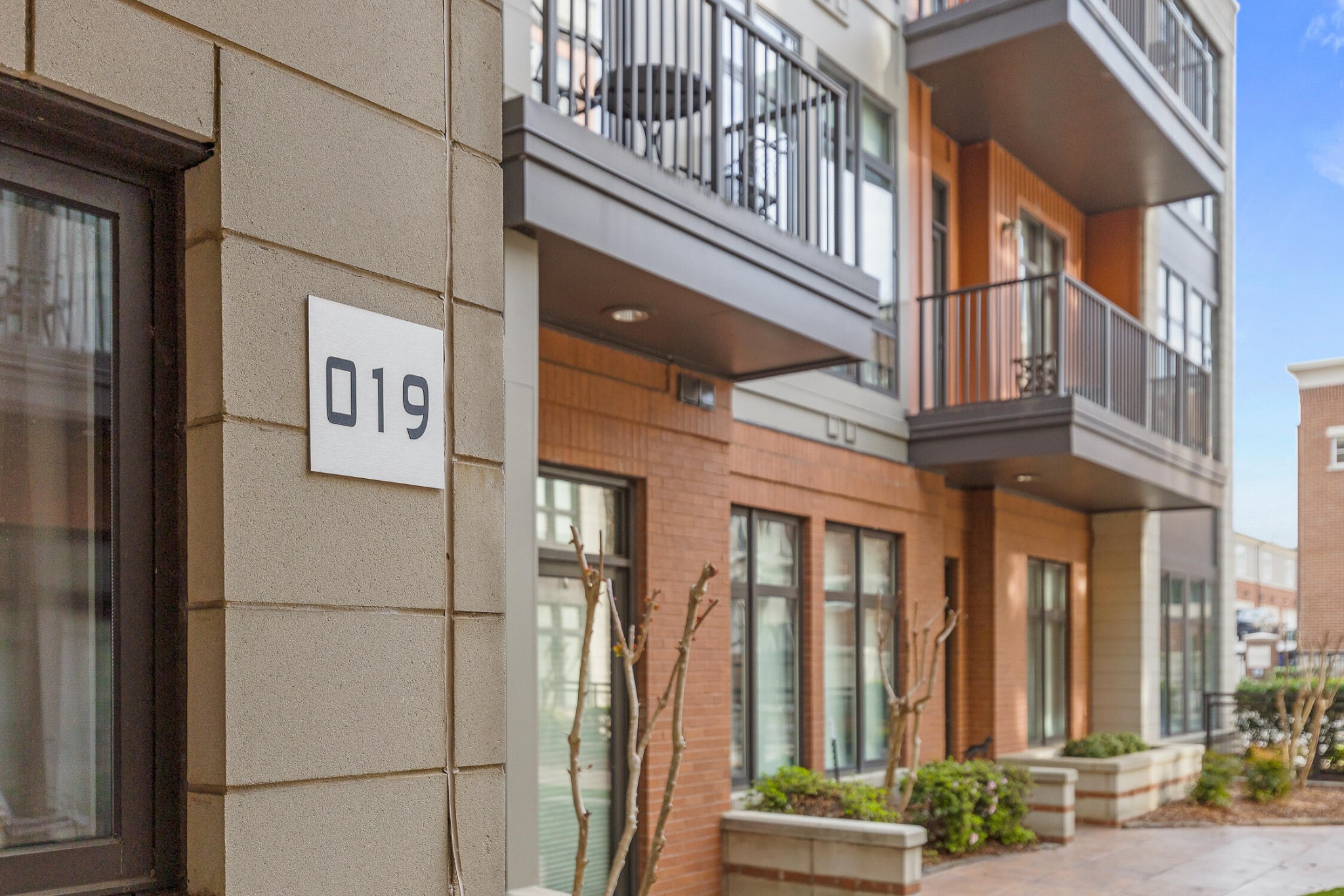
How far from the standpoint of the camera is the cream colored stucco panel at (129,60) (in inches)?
105

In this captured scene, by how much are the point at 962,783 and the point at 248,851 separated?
8.17 metres

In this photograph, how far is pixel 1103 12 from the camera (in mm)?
11742

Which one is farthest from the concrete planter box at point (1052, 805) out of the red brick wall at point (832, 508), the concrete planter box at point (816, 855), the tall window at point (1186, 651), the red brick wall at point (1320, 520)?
the red brick wall at point (1320, 520)

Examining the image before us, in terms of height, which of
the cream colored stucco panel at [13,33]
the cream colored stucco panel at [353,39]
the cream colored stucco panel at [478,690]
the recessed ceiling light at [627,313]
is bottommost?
the cream colored stucco panel at [478,690]

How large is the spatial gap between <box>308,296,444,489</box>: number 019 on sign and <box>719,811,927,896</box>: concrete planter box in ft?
17.5

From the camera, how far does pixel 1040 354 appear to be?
13.0 m

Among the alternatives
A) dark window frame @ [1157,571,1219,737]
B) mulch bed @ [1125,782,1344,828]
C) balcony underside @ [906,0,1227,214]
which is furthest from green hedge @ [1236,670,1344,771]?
balcony underside @ [906,0,1227,214]

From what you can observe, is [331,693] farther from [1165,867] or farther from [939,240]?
[939,240]

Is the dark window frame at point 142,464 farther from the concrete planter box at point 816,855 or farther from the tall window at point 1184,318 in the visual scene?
the tall window at point 1184,318

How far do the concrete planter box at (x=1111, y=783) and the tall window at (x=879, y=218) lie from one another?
394 cm

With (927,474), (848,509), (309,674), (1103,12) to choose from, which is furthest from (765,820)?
(1103,12)

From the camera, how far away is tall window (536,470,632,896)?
7691 millimetres

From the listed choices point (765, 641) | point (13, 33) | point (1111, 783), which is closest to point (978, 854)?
point (765, 641)

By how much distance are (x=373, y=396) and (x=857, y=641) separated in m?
8.45
